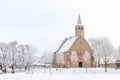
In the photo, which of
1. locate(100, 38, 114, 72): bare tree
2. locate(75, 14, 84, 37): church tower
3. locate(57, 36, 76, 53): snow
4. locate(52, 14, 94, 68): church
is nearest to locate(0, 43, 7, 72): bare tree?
locate(52, 14, 94, 68): church

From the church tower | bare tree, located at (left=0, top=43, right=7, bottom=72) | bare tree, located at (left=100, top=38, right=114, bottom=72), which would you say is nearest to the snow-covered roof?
the church tower

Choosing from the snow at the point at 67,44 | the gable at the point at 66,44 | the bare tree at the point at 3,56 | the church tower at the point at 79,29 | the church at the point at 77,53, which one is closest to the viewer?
the bare tree at the point at 3,56

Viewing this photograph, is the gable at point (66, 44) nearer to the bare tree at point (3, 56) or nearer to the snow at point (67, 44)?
the snow at point (67, 44)

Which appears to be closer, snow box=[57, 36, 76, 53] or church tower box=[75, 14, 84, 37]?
snow box=[57, 36, 76, 53]

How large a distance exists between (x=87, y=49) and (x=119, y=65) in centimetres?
1965

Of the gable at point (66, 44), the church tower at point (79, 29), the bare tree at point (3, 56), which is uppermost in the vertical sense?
the church tower at point (79, 29)

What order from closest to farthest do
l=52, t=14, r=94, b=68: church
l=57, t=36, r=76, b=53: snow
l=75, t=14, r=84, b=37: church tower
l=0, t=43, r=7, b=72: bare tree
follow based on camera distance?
l=0, t=43, r=7, b=72: bare tree → l=52, t=14, r=94, b=68: church → l=57, t=36, r=76, b=53: snow → l=75, t=14, r=84, b=37: church tower

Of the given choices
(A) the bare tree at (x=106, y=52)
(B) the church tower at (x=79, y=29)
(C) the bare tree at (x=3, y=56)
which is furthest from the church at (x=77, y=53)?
(C) the bare tree at (x=3, y=56)

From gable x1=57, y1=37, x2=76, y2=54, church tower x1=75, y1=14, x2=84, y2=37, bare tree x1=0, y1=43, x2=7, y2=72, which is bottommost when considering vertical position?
bare tree x1=0, y1=43, x2=7, y2=72

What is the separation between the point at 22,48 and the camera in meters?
100

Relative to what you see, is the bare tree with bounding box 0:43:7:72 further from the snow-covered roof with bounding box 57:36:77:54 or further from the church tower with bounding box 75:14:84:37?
the church tower with bounding box 75:14:84:37

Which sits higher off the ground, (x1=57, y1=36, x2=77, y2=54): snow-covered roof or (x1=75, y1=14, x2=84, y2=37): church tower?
(x1=75, y1=14, x2=84, y2=37): church tower

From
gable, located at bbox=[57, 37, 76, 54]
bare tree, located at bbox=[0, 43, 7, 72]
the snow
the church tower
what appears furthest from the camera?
the church tower

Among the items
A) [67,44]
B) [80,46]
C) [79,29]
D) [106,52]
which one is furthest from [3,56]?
[106,52]
